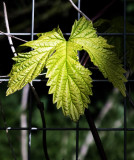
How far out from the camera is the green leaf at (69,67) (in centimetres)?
102

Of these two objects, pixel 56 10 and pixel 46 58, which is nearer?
pixel 46 58

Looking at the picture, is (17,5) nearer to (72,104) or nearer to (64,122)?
(64,122)

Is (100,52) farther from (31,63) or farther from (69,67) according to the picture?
(31,63)

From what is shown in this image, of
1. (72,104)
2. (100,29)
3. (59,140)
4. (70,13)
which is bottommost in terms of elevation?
(59,140)

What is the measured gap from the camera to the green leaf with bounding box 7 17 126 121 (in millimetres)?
1019

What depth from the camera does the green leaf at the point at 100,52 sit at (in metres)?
1.04

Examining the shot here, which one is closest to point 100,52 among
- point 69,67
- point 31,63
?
point 69,67

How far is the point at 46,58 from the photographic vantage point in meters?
1.08

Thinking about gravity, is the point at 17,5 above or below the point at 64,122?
above

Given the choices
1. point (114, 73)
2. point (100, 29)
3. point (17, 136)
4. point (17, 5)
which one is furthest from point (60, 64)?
point (17, 136)

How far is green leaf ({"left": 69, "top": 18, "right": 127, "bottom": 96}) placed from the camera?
1045 millimetres

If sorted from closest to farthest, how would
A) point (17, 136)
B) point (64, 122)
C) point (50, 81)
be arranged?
point (50, 81) < point (17, 136) < point (64, 122)

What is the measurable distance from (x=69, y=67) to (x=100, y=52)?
0.38 feet

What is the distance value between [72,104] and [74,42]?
0.68 feet
